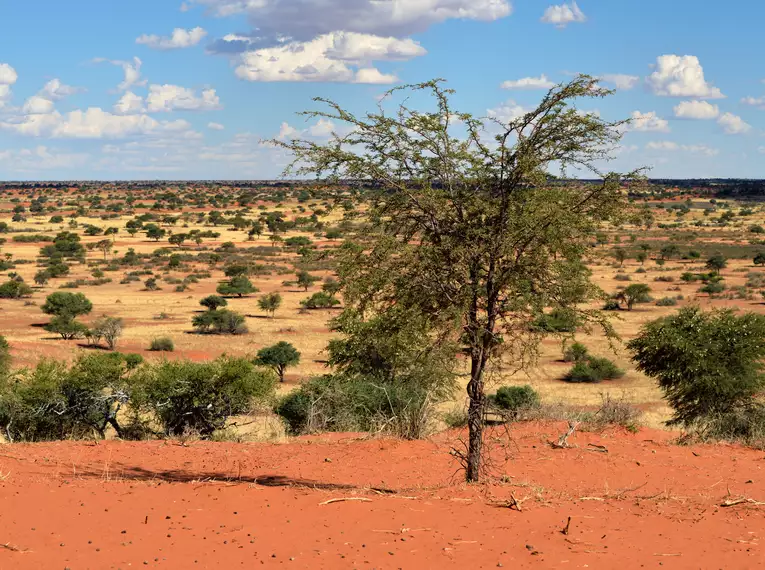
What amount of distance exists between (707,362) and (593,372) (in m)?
13.5

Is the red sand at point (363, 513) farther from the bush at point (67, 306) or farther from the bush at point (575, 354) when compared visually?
the bush at point (67, 306)

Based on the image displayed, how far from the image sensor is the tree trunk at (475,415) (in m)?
11.3

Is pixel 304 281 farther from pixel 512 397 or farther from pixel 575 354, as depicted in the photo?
pixel 512 397

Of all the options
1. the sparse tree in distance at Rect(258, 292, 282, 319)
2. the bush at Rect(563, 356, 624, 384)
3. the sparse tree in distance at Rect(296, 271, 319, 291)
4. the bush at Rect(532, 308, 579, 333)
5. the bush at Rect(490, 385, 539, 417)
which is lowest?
the bush at Rect(563, 356, 624, 384)

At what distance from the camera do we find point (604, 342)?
141 feet

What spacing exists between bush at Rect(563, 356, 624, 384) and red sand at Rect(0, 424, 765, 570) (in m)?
20.5

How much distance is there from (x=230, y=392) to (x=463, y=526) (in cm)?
1032

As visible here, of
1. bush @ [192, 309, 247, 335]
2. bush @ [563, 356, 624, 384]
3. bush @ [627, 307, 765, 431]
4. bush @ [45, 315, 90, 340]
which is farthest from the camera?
bush @ [192, 309, 247, 335]

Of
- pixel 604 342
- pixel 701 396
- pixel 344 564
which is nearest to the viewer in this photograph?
pixel 344 564

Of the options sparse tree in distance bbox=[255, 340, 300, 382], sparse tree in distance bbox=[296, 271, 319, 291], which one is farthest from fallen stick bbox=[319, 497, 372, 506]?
sparse tree in distance bbox=[296, 271, 319, 291]

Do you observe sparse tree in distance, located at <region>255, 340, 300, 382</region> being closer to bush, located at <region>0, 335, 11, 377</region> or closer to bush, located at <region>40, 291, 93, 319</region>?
bush, located at <region>0, 335, 11, 377</region>

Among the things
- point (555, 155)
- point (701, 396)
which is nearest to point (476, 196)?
point (555, 155)

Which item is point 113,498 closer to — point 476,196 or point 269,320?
point 476,196

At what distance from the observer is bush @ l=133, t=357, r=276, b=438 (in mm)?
18594
